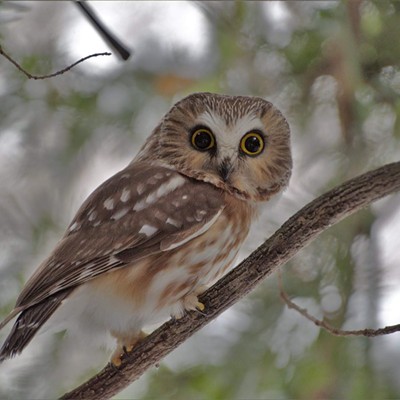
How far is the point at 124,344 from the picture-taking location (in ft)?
7.61

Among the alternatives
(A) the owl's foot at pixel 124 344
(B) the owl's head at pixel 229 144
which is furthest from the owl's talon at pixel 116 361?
(B) the owl's head at pixel 229 144

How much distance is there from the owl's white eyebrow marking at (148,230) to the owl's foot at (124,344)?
303mm

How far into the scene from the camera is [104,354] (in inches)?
98.5

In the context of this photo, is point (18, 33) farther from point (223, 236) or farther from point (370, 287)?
point (370, 287)

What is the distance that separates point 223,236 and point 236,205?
13 cm

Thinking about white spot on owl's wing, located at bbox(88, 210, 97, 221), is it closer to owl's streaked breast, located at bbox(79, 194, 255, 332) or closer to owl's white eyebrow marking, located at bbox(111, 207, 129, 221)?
owl's white eyebrow marking, located at bbox(111, 207, 129, 221)

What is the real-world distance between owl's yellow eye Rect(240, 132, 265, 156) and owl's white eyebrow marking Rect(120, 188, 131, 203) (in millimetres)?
378

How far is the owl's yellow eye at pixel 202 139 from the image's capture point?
254 centimetres

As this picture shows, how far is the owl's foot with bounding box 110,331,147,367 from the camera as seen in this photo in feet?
7.39

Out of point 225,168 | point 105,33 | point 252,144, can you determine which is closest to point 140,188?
point 225,168

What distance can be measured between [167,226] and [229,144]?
0.35 meters

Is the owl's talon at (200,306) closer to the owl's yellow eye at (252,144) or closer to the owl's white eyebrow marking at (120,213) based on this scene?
the owl's white eyebrow marking at (120,213)

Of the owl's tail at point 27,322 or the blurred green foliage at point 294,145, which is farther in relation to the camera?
the blurred green foliage at point 294,145

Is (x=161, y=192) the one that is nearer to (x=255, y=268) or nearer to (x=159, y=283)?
(x=159, y=283)
